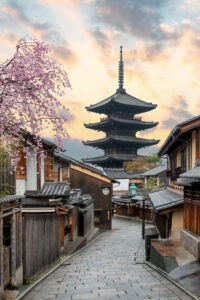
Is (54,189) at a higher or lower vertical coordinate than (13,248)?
A: higher

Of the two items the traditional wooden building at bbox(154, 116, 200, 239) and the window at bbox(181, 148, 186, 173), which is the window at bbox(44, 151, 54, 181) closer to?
the traditional wooden building at bbox(154, 116, 200, 239)

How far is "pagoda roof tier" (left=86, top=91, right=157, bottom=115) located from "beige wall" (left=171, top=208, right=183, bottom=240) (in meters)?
44.5

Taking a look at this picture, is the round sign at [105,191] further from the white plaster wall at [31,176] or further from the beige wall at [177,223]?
the white plaster wall at [31,176]

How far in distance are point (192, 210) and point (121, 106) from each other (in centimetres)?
5101

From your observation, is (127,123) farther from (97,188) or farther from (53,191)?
(53,191)

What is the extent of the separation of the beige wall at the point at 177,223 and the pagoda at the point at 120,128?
4266cm

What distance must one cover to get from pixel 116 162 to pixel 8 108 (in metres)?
56.2

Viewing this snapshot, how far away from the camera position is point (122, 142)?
6266 centimetres

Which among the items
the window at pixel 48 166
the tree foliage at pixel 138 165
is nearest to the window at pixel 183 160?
the window at pixel 48 166

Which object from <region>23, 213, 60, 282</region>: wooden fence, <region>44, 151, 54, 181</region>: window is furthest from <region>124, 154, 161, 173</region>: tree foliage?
<region>23, 213, 60, 282</region>: wooden fence

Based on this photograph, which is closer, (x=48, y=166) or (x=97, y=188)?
(x=48, y=166)

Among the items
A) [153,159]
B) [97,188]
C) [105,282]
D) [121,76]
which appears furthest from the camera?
[121,76]

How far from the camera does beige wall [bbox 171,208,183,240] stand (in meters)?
18.6

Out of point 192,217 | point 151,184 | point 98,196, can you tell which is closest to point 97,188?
point 98,196
